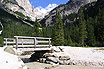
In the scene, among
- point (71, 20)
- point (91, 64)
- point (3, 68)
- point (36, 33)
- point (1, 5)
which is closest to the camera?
point (3, 68)

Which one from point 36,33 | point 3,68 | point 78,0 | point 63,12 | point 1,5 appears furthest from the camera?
point 1,5

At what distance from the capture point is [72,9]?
Result: 508 feet

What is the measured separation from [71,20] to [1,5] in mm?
142900

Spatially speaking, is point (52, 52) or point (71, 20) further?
point (71, 20)

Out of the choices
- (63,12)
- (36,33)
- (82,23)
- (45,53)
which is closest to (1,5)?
(63,12)

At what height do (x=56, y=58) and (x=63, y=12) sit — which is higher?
(x=63, y=12)

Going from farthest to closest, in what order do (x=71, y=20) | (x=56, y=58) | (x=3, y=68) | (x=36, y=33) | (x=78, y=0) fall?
(x=78, y=0), (x=71, y=20), (x=36, y=33), (x=56, y=58), (x=3, y=68)

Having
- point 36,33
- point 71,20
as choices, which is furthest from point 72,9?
point 36,33

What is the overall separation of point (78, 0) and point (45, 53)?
151211 millimetres

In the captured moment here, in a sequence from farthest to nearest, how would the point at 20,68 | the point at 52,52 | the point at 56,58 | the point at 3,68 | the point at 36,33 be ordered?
the point at 36,33, the point at 52,52, the point at 56,58, the point at 20,68, the point at 3,68

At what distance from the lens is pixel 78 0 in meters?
150

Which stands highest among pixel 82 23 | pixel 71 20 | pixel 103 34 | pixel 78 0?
pixel 78 0

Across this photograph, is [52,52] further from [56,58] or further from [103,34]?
[103,34]

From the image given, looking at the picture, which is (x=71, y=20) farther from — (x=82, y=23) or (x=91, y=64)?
(x=91, y=64)
